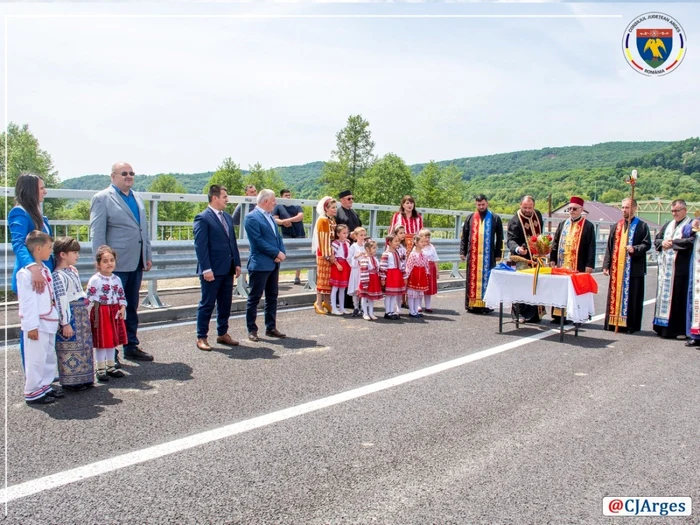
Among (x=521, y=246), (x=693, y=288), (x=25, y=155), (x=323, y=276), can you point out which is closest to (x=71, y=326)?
(x=323, y=276)

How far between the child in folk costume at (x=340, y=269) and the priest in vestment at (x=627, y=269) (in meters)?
4.00

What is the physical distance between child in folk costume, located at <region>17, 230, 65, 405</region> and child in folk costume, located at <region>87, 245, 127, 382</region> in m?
0.59

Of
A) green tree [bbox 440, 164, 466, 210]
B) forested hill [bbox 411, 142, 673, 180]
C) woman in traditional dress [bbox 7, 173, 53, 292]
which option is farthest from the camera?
green tree [bbox 440, 164, 466, 210]

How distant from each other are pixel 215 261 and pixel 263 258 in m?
0.76

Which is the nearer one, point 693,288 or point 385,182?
point 693,288

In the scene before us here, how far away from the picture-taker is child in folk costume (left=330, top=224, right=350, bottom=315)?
971 cm

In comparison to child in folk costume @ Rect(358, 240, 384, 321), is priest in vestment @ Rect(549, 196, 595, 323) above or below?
above

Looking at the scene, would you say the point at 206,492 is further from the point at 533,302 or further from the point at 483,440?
the point at 533,302

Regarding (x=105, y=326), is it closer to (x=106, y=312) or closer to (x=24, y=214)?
(x=106, y=312)

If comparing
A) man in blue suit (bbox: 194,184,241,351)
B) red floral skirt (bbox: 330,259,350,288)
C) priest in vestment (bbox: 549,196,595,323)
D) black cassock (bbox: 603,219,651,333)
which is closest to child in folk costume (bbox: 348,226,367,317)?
red floral skirt (bbox: 330,259,350,288)

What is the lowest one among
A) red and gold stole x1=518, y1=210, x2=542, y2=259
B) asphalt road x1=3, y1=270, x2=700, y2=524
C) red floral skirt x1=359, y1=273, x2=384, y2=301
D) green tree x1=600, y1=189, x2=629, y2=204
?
asphalt road x1=3, y1=270, x2=700, y2=524

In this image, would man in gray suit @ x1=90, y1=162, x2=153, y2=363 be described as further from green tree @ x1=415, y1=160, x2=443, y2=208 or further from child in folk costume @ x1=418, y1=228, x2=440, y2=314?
green tree @ x1=415, y1=160, x2=443, y2=208

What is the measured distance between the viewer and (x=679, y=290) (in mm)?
8773

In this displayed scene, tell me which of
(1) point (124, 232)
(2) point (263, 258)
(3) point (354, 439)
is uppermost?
(1) point (124, 232)
